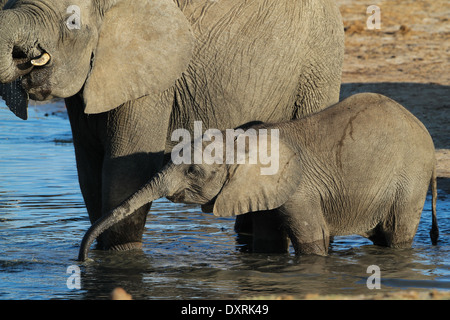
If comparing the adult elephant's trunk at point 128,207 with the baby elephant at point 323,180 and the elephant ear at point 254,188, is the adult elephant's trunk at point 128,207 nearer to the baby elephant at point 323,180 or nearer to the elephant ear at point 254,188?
the baby elephant at point 323,180

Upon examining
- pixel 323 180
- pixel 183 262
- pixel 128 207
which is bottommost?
pixel 183 262

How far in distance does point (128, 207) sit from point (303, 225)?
1.00 meters

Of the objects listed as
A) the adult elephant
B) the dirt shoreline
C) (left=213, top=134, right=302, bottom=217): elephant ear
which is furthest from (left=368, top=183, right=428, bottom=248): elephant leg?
the dirt shoreline

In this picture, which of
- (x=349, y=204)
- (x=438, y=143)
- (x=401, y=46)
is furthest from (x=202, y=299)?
(x=401, y=46)

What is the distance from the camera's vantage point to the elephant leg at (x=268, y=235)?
588cm

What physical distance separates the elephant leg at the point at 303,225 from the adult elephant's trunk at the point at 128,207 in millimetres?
725

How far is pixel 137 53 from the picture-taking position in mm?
5398

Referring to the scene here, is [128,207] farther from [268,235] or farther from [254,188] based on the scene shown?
[268,235]

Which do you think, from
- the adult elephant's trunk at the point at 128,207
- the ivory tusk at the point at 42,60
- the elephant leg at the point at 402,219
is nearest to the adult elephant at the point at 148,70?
the ivory tusk at the point at 42,60

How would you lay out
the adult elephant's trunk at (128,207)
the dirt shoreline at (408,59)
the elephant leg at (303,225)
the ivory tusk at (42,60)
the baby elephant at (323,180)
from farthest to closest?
the dirt shoreline at (408,59) → the elephant leg at (303,225) → the baby elephant at (323,180) → the adult elephant's trunk at (128,207) → the ivory tusk at (42,60)

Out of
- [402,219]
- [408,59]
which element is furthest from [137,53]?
[408,59]

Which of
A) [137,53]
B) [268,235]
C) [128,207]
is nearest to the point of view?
[128,207]

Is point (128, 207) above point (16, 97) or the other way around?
the other way around

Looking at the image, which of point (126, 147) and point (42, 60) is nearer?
point (42, 60)
